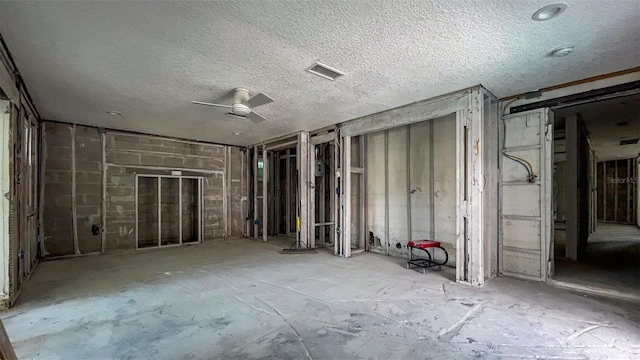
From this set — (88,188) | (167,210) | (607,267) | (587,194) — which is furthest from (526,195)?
(88,188)

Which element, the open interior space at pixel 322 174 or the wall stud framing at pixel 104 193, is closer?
the open interior space at pixel 322 174

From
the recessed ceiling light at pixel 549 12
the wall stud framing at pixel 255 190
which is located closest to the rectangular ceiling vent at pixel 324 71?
the recessed ceiling light at pixel 549 12

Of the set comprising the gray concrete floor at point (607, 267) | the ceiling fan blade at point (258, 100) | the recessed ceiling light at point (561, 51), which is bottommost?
the gray concrete floor at point (607, 267)

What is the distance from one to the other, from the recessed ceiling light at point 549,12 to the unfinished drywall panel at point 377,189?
353cm

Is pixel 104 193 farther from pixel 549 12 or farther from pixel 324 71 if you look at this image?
pixel 549 12

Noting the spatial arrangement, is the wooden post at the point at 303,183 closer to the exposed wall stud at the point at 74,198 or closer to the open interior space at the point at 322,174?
the open interior space at the point at 322,174

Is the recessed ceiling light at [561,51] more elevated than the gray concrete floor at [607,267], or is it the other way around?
the recessed ceiling light at [561,51]

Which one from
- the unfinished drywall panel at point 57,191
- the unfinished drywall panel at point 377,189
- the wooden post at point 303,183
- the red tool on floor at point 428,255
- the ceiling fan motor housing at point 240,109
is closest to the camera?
the ceiling fan motor housing at point 240,109

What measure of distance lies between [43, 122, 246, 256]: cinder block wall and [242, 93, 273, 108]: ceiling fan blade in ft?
13.2

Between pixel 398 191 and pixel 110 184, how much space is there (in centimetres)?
592

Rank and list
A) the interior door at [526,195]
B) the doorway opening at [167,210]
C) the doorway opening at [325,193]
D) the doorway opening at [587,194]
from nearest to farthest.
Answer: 1. the interior door at [526,195]
2. the doorway opening at [587,194]
3. the doorway opening at [167,210]
4. the doorway opening at [325,193]

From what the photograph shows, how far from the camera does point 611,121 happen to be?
219 inches

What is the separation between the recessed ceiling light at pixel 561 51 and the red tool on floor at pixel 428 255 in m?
2.77

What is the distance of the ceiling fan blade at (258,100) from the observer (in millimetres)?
3440
